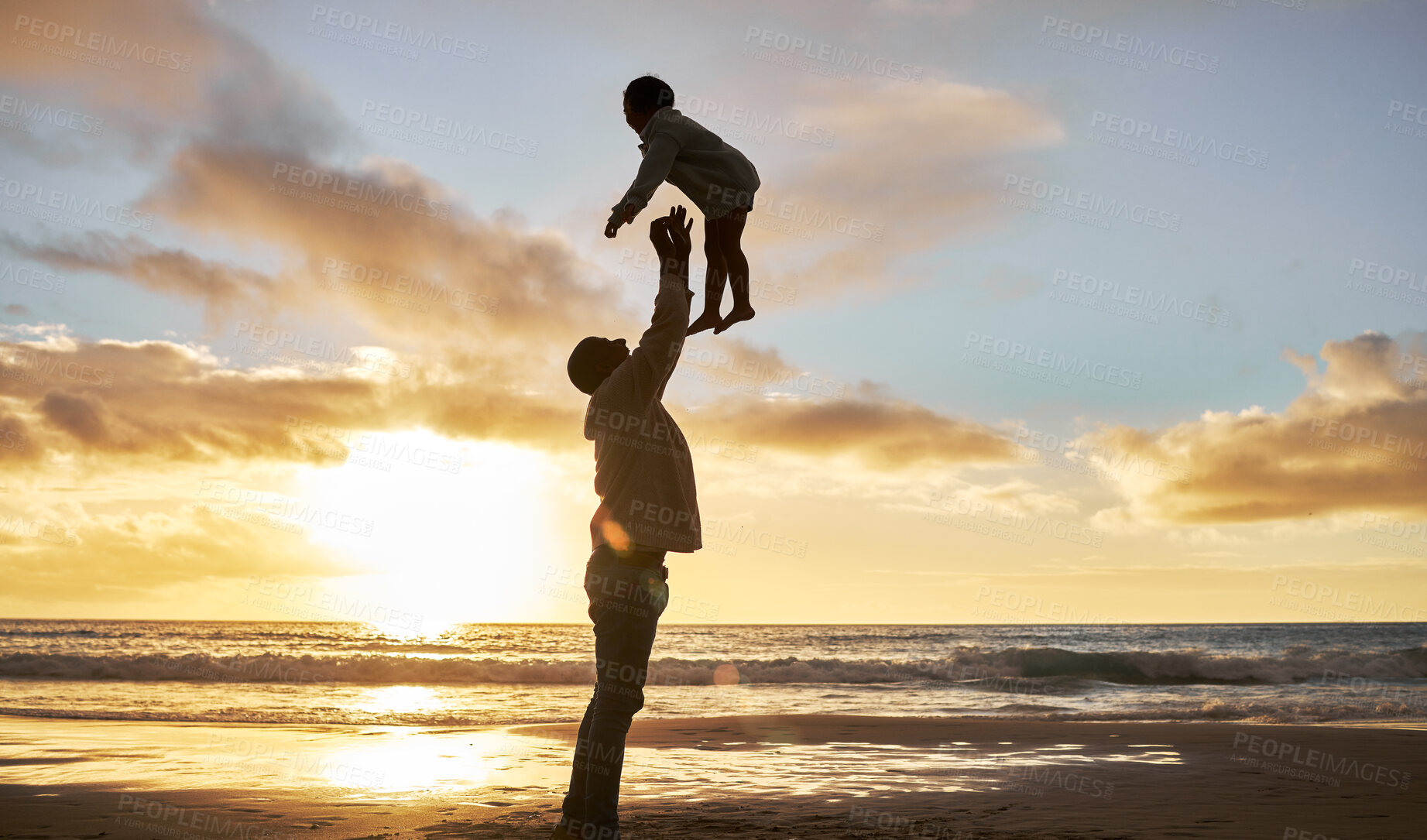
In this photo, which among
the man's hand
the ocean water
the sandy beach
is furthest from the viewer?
the ocean water

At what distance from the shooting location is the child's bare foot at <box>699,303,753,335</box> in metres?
4.46

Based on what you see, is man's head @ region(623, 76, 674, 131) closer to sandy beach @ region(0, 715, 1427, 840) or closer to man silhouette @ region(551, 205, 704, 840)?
man silhouette @ region(551, 205, 704, 840)

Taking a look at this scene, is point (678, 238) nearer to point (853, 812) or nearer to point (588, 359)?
point (588, 359)

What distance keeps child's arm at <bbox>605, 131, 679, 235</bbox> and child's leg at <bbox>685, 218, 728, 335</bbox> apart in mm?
452

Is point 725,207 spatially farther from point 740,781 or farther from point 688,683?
point 688,683

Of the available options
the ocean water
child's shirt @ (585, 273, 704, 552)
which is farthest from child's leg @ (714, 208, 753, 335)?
the ocean water

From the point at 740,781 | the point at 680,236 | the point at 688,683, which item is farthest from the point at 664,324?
the point at 688,683

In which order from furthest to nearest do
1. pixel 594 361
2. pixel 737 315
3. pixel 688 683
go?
pixel 688 683 < pixel 737 315 < pixel 594 361

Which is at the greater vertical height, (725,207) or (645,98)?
(645,98)

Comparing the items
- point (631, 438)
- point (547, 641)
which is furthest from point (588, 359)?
point (547, 641)

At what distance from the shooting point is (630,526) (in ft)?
11.7

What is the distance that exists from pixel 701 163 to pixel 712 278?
1.86 feet

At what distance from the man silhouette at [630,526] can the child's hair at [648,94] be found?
0.68 meters

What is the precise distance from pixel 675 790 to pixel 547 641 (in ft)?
118
